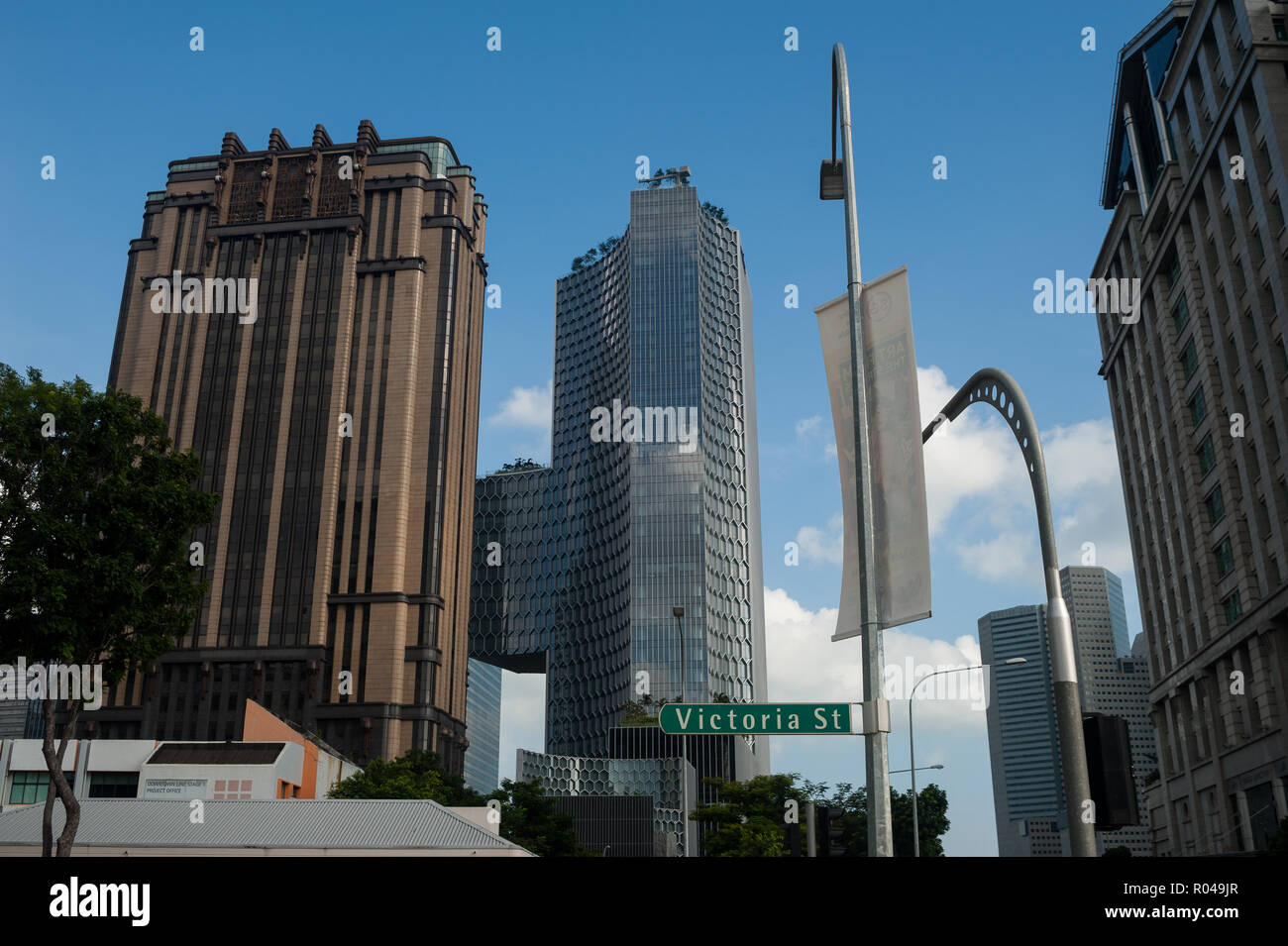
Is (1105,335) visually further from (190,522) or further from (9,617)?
(9,617)

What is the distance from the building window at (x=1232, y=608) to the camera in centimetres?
5550

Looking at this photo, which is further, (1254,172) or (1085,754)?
(1254,172)

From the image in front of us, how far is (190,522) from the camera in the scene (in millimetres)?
37438

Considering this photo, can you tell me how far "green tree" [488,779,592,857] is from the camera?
239 feet

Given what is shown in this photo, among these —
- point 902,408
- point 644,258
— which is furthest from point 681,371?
point 902,408

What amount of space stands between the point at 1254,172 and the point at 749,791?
4328 cm

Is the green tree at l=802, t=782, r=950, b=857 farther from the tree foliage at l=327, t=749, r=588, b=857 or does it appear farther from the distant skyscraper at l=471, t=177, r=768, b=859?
the distant skyscraper at l=471, t=177, r=768, b=859

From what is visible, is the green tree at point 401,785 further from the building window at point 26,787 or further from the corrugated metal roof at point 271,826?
the corrugated metal roof at point 271,826

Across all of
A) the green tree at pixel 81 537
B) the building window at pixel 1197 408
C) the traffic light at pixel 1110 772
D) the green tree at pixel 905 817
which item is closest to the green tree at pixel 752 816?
the green tree at pixel 905 817

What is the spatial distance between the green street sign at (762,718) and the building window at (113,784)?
6534cm

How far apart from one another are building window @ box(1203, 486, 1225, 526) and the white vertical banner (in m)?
50.7

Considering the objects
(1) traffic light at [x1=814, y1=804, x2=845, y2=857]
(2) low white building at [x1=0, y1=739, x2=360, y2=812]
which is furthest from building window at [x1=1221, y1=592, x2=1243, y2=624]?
(2) low white building at [x1=0, y1=739, x2=360, y2=812]

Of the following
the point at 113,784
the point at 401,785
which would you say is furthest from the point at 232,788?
the point at 113,784

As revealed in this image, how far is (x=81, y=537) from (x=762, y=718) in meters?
28.8
